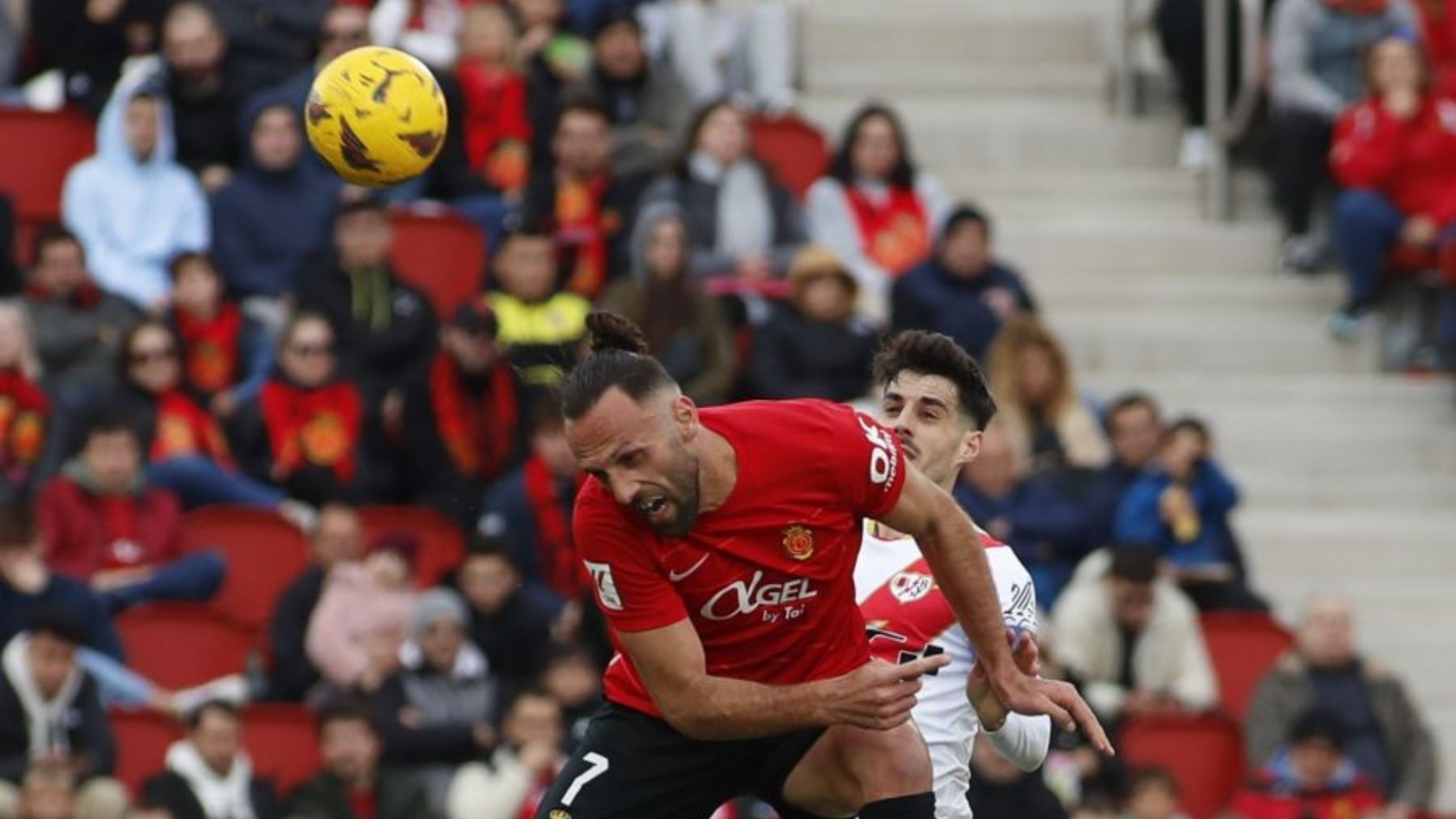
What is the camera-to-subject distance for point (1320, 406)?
1686 centimetres

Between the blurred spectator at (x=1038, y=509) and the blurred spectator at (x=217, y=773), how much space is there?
3185 mm

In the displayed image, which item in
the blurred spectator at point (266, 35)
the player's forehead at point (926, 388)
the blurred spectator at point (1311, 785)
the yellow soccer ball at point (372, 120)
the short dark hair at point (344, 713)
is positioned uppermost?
the yellow soccer ball at point (372, 120)

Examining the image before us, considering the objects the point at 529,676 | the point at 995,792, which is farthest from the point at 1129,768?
the point at 529,676

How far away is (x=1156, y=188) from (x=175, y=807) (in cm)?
721

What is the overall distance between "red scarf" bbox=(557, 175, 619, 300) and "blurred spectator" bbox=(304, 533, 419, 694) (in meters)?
2.03

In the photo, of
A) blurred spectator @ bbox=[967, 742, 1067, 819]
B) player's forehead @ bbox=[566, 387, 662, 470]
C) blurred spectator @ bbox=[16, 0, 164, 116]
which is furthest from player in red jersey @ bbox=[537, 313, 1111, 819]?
blurred spectator @ bbox=[16, 0, 164, 116]

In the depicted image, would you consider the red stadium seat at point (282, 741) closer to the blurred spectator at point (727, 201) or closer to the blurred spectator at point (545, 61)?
the blurred spectator at point (727, 201)

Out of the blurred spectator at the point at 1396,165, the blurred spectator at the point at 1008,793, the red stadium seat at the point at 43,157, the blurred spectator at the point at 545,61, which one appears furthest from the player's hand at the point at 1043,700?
the red stadium seat at the point at 43,157

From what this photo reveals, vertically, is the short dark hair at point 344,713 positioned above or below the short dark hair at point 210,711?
below

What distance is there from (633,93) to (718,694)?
29.0ft

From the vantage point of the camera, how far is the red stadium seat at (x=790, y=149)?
17.0 m

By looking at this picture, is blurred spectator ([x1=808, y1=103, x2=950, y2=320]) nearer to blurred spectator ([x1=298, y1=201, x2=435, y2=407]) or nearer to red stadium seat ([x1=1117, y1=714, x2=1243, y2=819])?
blurred spectator ([x1=298, y1=201, x2=435, y2=407])

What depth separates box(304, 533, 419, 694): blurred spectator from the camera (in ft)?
45.3

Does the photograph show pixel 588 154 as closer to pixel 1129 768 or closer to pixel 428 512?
pixel 428 512
